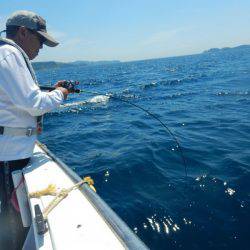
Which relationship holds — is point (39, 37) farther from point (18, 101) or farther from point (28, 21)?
point (18, 101)

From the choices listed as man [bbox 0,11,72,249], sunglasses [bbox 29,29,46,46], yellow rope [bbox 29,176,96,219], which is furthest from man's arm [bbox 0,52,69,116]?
yellow rope [bbox 29,176,96,219]

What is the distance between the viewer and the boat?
2.54 m

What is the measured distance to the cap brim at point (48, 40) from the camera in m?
3.39

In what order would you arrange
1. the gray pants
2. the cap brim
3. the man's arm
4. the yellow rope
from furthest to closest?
the gray pants
the cap brim
the yellow rope
the man's arm

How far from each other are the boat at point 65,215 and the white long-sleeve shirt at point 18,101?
1.40 feet

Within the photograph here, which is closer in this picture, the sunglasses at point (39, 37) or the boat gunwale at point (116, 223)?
the boat gunwale at point (116, 223)

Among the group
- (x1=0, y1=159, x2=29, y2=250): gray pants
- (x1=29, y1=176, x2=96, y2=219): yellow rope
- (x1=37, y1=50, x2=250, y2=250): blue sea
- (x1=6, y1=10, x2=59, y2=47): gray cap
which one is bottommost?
(x1=37, y1=50, x2=250, y2=250): blue sea

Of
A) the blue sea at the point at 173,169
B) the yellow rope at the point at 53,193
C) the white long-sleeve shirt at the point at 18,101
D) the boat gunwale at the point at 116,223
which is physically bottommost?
the blue sea at the point at 173,169

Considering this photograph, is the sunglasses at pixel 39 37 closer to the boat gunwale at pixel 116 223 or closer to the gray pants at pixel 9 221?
the gray pants at pixel 9 221

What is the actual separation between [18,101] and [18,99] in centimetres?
2

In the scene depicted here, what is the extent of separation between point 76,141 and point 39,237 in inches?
343

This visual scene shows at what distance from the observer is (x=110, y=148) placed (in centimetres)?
996

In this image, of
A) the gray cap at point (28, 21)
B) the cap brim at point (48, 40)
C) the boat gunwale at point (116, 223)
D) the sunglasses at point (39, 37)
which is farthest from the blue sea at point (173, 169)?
the gray cap at point (28, 21)

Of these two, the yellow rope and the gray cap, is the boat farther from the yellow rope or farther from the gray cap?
the gray cap
